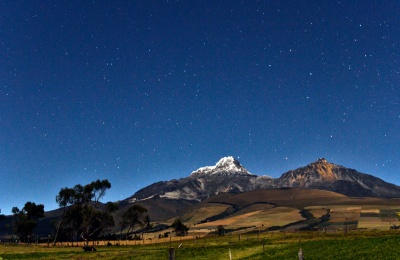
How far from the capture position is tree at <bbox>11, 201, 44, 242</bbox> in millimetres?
187375

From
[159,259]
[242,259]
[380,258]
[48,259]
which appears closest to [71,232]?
[48,259]

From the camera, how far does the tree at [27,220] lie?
7377 inches

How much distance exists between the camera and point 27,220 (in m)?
188

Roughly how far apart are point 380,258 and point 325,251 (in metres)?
13.6

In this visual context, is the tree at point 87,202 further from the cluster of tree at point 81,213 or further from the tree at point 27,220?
the tree at point 27,220

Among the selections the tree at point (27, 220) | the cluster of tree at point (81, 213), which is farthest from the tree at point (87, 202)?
the tree at point (27, 220)

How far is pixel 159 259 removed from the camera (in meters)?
67.4

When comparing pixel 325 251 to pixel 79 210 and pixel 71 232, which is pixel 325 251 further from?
pixel 71 232

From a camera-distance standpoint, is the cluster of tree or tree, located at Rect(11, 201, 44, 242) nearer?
the cluster of tree

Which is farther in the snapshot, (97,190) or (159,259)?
(97,190)

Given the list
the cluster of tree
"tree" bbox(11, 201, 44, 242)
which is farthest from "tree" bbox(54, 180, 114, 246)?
"tree" bbox(11, 201, 44, 242)

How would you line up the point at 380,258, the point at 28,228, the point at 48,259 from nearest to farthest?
1. the point at 380,258
2. the point at 48,259
3. the point at 28,228

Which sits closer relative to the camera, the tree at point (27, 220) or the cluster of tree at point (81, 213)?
the cluster of tree at point (81, 213)

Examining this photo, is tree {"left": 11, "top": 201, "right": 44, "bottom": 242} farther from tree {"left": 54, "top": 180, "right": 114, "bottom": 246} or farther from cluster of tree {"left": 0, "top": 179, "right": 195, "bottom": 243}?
tree {"left": 54, "top": 180, "right": 114, "bottom": 246}
